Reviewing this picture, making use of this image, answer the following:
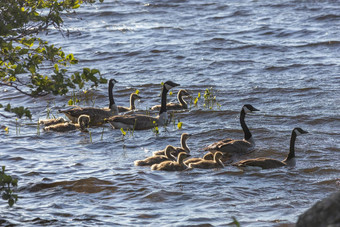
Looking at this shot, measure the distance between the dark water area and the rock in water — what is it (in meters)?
3.11

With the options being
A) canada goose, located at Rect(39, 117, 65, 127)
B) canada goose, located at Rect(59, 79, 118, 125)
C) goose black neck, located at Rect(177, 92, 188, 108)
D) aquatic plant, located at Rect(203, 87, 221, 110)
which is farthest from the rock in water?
goose black neck, located at Rect(177, 92, 188, 108)

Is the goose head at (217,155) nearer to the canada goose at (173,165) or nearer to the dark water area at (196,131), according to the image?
the dark water area at (196,131)

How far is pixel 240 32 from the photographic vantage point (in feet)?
94.4

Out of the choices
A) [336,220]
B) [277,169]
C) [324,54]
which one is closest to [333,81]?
[324,54]

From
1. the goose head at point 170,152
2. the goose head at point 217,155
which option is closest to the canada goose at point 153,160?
the goose head at point 170,152

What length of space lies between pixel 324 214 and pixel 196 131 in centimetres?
954

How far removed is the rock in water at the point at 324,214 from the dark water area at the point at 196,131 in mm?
3108

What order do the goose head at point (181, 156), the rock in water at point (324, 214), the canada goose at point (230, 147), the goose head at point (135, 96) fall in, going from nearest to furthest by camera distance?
the rock in water at point (324, 214) → the goose head at point (181, 156) → the canada goose at point (230, 147) → the goose head at point (135, 96)

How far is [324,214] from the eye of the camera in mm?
5840

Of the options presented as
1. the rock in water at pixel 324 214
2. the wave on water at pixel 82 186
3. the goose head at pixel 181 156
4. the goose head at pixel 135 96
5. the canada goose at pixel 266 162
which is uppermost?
the rock in water at pixel 324 214

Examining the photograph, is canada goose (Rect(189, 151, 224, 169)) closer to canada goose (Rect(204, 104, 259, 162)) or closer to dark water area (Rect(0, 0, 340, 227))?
dark water area (Rect(0, 0, 340, 227))

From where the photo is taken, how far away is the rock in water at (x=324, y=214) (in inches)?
225

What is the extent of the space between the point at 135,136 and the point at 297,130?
4.21 metres

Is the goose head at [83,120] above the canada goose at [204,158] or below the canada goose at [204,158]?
above
